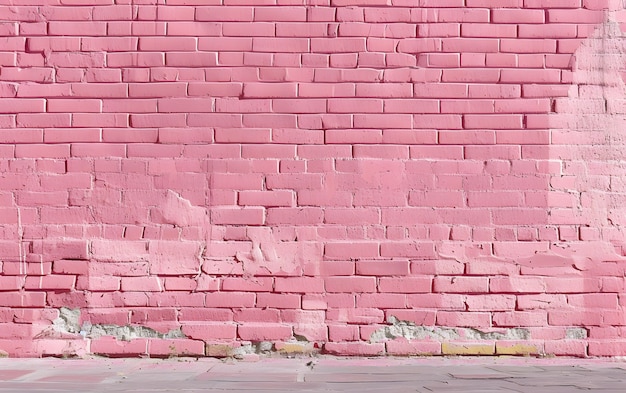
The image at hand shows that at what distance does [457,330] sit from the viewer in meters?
3.60

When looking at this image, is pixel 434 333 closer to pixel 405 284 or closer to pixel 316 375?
pixel 405 284

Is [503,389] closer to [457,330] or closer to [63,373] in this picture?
[457,330]

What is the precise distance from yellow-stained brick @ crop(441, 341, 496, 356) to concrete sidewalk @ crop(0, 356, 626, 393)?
0.04 metres

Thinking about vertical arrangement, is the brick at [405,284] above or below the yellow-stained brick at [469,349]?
above

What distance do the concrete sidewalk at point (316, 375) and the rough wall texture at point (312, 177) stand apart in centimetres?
11

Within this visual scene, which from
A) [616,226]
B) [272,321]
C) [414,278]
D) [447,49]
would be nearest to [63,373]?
[272,321]

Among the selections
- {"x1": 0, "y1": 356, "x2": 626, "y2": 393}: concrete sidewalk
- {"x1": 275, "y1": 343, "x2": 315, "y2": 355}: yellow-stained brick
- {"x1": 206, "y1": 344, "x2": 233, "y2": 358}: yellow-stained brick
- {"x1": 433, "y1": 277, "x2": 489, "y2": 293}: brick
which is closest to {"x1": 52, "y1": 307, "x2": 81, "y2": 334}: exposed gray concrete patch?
{"x1": 0, "y1": 356, "x2": 626, "y2": 393}: concrete sidewalk

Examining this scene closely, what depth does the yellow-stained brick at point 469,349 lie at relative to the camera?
3.58 meters

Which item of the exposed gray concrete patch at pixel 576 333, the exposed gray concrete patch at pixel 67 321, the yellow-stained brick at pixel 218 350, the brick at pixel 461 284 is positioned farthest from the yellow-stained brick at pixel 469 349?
the exposed gray concrete patch at pixel 67 321

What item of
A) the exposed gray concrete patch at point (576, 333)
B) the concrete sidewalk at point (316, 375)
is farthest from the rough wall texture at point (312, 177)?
the concrete sidewalk at point (316, 375)

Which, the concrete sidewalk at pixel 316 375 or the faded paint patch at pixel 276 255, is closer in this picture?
the concrete sidewalk at pixel 316 375

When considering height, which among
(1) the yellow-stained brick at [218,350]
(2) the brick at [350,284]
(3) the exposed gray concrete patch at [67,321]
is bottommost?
(1) the yellow-stained brick at [218,350]

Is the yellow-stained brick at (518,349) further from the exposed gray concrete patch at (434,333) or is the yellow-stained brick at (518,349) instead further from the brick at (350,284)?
the brick at (350,284)

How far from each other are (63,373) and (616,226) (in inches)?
125
